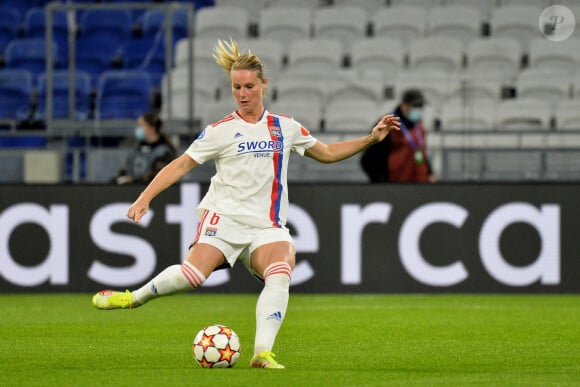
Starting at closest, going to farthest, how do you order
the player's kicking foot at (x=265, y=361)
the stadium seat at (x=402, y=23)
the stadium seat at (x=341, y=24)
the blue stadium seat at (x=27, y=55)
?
the player's kicking foot at (x=265, y=361) < the stadium seat at (x=402, y=23) < the blue stadium seat at (x=27, y=55) < the stadium seat at (x=341, y=24)

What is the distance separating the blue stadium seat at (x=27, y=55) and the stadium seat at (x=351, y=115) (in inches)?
190

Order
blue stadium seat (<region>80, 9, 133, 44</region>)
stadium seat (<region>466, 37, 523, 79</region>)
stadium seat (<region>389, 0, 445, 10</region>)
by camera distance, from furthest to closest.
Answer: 1. stadium seat (<region>389, 0, 445, 10</region>)
2. blue stadium seat (<region>80, 9, 133, 44</region>)
3. stadium seat (<region>466, 37, 523, 79</region>)

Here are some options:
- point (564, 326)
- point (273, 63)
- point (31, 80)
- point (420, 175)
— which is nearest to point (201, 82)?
point (273, 63)

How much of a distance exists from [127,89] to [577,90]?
6113mm

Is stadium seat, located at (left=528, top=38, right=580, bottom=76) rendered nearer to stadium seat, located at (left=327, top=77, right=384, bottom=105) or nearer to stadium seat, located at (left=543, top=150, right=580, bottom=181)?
stadium seat, located at (left=327, top=77, right=384, bottom=105)

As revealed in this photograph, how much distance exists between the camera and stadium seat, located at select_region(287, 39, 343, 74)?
19.2m

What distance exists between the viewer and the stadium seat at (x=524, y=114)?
17.1 m

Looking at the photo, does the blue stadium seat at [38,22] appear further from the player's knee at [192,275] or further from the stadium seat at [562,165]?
the player's knee at [192,275]

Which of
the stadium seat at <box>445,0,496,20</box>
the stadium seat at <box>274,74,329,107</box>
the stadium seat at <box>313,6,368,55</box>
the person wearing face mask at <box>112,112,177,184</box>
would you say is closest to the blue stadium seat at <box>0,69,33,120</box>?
the person wearing face mask at <box>112,112,177,184</box>

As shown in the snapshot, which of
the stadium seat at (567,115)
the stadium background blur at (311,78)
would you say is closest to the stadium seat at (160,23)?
the stadium background blur at (311,78)

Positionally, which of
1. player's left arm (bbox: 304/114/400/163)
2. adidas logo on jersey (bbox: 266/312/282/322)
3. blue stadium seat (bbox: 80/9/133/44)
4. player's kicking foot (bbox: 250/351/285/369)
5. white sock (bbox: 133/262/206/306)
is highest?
blue stadium seat (bbox: 80/9/133/44)

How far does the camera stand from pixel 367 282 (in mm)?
14648

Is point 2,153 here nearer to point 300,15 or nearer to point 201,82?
point 201,82

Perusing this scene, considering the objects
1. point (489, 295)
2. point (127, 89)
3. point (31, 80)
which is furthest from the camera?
point (31, 80)
